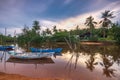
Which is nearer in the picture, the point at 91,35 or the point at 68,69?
the point at 68,69

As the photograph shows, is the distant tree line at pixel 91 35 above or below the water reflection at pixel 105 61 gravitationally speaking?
above

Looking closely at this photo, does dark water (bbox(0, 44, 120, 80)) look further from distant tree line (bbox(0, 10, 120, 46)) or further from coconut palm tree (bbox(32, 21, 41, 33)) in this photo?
coconut palm tree (bbox(32, 21, 41, 33))

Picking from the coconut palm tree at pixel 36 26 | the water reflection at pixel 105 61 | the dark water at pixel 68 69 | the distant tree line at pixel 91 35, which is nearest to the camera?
the dark water at pixel 68 69

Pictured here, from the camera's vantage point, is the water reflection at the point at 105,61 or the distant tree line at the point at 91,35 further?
the distant tree line at the point at 91,35

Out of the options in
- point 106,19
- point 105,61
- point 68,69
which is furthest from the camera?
point 106,19

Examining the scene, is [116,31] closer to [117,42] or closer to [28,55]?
[117,42]

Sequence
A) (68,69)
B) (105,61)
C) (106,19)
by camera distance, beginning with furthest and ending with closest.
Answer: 1. (106,19)
2. (105,61)
3. (68,69)

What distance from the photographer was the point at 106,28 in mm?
51906

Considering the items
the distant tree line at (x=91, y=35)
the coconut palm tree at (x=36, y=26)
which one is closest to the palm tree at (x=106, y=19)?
the distant tree line at (x=91, y=35)

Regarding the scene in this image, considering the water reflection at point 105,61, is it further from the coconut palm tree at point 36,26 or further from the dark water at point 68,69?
the coconut palm tree at point 36,26

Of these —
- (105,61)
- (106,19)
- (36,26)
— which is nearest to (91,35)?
(106,19)

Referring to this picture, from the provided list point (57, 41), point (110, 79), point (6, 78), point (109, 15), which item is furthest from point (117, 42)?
point (6, 78)

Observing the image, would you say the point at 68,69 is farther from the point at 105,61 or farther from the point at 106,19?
the point at 106,19

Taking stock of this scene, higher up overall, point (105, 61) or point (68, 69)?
point (105, 61)
